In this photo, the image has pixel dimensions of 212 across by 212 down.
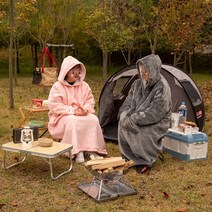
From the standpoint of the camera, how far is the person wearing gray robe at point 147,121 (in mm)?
5418

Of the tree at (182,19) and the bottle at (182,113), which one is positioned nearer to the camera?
the bottle at (182,113)

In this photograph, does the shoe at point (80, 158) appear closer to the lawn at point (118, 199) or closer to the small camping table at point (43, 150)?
the lawn at point (118, 199)

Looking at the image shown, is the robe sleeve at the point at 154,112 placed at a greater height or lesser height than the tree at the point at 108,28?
lesser

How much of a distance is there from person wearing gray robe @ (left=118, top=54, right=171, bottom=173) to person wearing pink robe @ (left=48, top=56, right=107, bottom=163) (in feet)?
1.64

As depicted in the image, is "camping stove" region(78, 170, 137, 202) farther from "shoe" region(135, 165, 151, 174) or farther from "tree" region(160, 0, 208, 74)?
"tree" region(160, 0, 208, 74)

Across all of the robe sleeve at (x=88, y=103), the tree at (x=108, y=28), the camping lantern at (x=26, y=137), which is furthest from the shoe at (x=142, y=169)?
the tree at (x=108, y=28)

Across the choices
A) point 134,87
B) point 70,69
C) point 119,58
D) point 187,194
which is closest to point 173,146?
point 134,87

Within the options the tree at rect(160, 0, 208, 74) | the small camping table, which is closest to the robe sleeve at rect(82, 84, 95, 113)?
the small camping table

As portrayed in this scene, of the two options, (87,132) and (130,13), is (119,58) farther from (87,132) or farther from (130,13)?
(87,132)

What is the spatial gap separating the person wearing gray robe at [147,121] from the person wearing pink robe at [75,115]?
500 millimetres

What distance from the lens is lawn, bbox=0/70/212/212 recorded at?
4.32m

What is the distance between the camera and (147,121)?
540 cm

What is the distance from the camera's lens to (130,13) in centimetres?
1498

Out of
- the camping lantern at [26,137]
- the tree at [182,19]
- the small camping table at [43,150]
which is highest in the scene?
the tree at [182,19]
